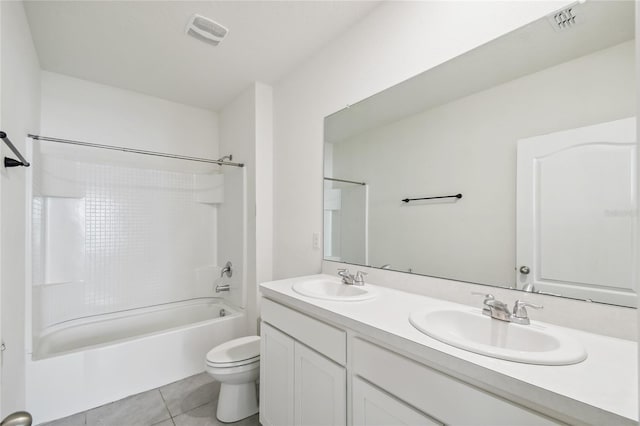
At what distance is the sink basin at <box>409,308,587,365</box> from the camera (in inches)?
29.2

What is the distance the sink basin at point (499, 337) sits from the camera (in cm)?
74

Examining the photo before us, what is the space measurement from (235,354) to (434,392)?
1417 mm

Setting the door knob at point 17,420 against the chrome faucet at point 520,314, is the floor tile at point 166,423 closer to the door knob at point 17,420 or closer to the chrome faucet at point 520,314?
the door knob at point 17,420

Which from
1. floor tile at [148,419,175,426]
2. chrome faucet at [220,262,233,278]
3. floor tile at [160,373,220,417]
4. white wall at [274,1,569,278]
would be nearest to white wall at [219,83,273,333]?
white wall at [274,1,569,278]

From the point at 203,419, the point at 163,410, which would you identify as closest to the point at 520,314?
the point at 203,419

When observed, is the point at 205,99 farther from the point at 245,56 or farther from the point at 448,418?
the point at 448,418

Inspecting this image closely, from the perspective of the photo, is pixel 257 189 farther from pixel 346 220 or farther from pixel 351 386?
pixel 351 386

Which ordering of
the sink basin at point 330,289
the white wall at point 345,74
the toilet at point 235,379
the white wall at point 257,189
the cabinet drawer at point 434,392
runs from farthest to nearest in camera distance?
the white wall at point 257,189 < the toilet at point 235,379 < the sink basin at point 330,289 < the white wall at point 345,74 < the cabinet drawer at point 434,392

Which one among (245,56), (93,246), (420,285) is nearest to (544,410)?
(420,285)

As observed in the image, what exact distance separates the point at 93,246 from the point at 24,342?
3.08 feet

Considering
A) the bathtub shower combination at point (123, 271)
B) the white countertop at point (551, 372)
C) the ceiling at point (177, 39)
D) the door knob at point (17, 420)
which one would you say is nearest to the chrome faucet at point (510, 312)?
the white countertop at point (551, 372)

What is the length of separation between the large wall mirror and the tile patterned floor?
1468 millimetres

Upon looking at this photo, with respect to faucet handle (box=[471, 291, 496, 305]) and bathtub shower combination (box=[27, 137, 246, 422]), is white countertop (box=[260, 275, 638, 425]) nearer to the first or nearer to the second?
faucet handle (box=[471, 291, 496, 305])

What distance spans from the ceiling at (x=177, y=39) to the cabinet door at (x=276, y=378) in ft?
6.06
